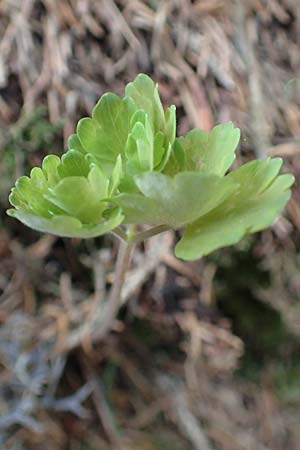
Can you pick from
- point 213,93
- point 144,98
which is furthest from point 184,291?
point 144,98

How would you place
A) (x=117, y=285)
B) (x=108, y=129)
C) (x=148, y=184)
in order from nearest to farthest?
(x=148, y=184) → (x=108, y=129) → (x=117, y=285)

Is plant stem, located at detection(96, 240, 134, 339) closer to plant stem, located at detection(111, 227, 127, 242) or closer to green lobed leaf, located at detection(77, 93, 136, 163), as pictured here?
plant stem, located at detection(111, 227, 127, 242)

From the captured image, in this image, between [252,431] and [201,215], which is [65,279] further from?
[201,215]

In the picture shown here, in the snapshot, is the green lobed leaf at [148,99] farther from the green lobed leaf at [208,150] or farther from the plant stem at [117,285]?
the plant stem at [117,285]

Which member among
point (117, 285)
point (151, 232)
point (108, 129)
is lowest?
point (117, 285)

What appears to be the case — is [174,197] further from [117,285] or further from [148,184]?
[117,285]

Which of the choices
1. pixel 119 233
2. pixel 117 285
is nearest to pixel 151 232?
pixel 119 233

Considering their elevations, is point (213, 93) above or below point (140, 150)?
below

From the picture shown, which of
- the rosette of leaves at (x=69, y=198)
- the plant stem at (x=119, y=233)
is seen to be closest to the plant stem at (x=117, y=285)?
the plant stem at (x=119, y=233)
